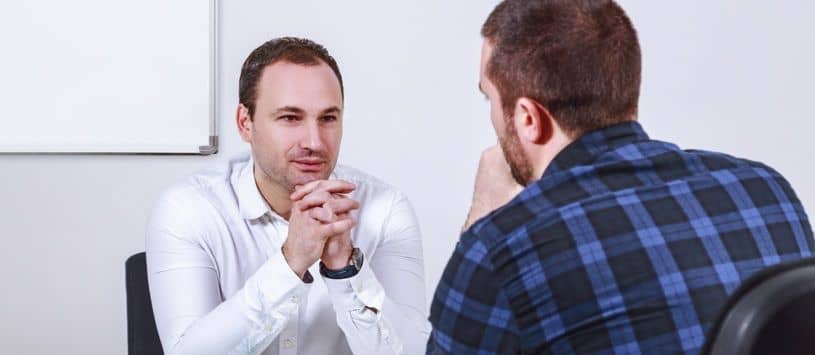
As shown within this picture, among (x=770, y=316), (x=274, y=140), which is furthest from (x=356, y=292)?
(x=770, y=316)

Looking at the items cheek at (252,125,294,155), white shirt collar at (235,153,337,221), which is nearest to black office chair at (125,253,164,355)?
white shirt collar at (235,153,337,221)

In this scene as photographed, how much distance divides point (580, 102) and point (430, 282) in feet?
6.32

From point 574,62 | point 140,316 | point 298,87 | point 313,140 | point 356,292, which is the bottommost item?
point 140,316

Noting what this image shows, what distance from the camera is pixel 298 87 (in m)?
1.89

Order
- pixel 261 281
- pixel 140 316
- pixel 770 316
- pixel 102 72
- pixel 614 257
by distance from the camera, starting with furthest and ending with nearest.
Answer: pixel 102 72 → pixel 140 316 → pixel 261 281 → pixel 614 257 → pixel 770 316

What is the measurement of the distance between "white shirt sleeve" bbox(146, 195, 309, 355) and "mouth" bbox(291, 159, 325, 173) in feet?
0.72

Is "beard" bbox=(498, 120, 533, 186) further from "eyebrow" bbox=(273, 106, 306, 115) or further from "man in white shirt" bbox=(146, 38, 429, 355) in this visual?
"eyebrow" bbox=(273, 106, 306, 115)

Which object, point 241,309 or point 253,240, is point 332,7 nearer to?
point 253,240

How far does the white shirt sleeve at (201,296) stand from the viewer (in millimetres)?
1620

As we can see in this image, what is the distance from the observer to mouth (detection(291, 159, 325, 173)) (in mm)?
1883

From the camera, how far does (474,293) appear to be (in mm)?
1008

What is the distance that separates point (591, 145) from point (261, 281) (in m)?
0.74

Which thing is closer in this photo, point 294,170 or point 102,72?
point 294,170

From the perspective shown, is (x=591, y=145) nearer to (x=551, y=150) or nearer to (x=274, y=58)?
(x=551, y=150)
